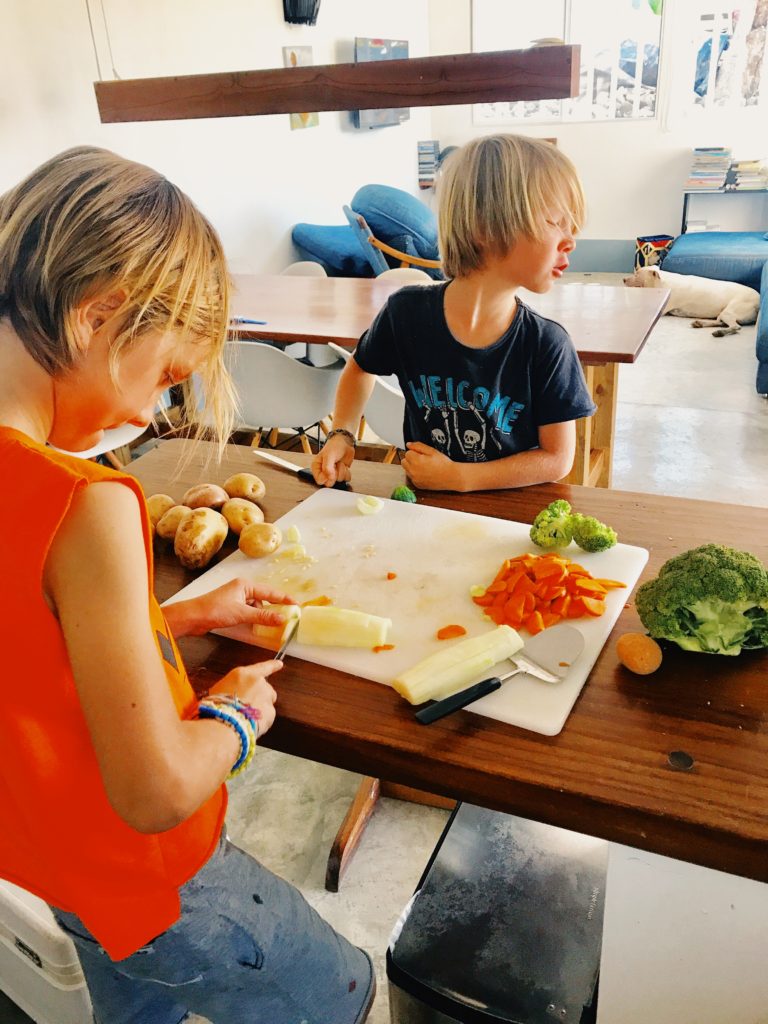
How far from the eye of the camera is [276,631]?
1.02 m

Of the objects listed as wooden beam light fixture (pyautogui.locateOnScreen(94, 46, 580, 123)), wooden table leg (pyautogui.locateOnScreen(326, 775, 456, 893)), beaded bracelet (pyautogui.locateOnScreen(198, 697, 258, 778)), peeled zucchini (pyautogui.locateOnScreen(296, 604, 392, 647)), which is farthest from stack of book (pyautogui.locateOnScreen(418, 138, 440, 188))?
beaded bracelet (pyautogui.locateOnScreen(198, 697, 258, 778))

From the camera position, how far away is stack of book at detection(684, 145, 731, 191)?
6867 millimetres

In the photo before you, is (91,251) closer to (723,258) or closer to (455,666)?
(455,666)

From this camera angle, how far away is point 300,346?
4914 millimetres

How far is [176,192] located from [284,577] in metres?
0.60

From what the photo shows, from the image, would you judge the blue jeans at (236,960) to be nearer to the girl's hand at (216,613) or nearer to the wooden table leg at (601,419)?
the girl's hand at (216,613)

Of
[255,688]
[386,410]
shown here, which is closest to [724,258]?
[386,410]

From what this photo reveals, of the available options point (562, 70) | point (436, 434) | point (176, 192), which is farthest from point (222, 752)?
point (562, 70)

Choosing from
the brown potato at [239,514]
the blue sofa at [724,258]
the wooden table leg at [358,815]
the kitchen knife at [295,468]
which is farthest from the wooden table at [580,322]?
the blue sofa at [724,258]

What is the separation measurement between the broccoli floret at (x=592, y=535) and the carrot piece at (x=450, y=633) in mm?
269

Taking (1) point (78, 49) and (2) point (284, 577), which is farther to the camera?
(1) point (78, 49)

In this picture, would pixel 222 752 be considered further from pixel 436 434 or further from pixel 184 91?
pixel 184 91

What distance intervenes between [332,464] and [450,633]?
21.7 inches

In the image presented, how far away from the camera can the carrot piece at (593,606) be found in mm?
1017
